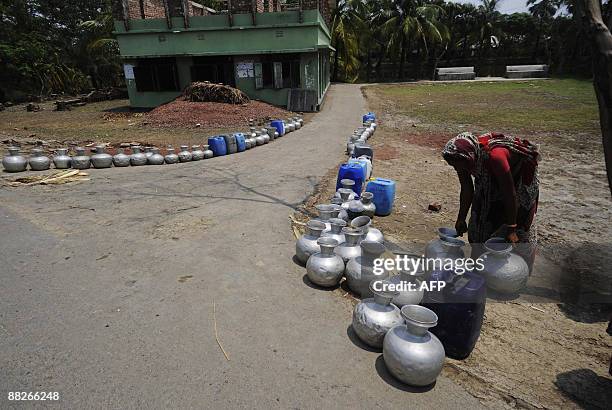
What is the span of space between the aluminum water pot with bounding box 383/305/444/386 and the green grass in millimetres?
13080

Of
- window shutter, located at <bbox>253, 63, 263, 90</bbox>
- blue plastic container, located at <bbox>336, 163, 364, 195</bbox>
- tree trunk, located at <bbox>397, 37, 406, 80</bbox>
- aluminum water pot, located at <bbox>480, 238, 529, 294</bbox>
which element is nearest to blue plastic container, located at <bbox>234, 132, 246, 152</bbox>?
blue plastic container, located at <bbox>336, 163, 364, 195</bbox>

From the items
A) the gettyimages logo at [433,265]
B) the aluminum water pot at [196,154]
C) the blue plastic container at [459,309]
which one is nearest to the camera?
the blue plastic container at [459,309]

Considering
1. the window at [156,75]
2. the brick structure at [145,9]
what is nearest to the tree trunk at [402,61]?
the brick structure at [145,9]

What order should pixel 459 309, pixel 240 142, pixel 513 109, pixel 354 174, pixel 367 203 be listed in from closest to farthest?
1. pixel 459 309
2. pixel 367 203
3. pixel 354 174
4. pixel 240 142
5. pixel 513 109

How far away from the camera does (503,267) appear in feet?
11.6

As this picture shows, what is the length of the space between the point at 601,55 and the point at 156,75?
23.2 meters

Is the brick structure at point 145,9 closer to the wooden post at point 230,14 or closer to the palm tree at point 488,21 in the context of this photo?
the wooden post at point 230,14

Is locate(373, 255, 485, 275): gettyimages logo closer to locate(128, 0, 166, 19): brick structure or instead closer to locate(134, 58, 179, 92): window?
locate(134, 58, 179, 92): window

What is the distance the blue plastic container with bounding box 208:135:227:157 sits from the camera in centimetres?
1073

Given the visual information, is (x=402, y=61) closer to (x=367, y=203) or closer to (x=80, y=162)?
(x=80, y=162)

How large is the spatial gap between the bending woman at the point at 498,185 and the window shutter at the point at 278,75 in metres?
17.9

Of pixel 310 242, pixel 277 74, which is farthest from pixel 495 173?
pixel 277 74

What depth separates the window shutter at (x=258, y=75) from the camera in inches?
794

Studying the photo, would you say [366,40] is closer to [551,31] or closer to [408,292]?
[551,31]
